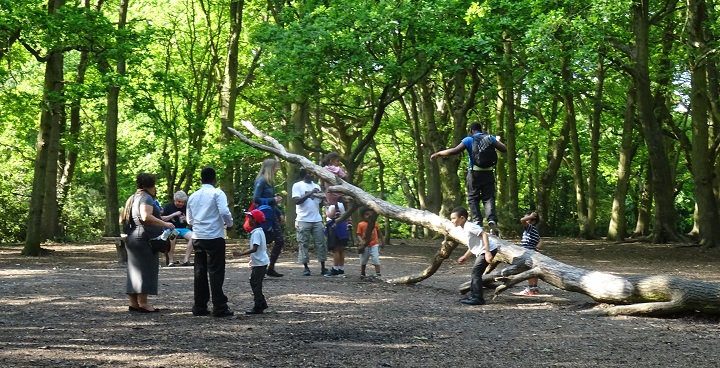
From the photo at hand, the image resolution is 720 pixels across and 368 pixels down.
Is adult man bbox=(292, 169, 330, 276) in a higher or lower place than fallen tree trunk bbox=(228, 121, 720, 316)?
higher

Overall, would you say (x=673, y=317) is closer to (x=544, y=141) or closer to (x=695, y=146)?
Result: (x=695, y=146)

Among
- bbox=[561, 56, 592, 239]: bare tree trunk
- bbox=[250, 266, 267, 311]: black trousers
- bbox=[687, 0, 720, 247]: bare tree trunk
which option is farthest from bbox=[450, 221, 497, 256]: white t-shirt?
bbox=[561, 56, 592, 239]: bare tree trunk

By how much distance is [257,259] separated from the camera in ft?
34.3

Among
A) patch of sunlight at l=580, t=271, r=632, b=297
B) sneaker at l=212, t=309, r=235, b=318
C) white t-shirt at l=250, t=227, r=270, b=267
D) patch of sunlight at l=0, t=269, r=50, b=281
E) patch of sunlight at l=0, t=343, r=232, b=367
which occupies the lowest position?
patch of sunlight at l=0, t=343, r=232, b=367

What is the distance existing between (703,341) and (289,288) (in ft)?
21.6

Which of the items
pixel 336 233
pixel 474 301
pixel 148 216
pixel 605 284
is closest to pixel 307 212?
pixel 336 233

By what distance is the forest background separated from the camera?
20344 millimetres

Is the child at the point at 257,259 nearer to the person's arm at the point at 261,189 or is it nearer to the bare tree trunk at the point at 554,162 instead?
the person's arm at the point at 261,189

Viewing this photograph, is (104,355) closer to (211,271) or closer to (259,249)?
(211,271)

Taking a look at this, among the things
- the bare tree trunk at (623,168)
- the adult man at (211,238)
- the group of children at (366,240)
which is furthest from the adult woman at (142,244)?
the bare tree trunk at (623,168)

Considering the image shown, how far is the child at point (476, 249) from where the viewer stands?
11703 mm

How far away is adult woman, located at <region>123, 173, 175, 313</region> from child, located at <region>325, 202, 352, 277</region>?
516 centimetres

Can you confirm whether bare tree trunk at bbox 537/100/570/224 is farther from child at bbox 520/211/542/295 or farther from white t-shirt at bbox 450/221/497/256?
white t-shirt at bbox 450/221/497/256

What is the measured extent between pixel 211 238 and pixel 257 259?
688 mm
